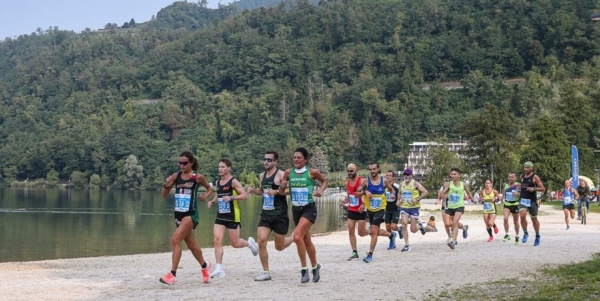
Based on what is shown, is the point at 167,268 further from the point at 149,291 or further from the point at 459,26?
the point at 459,26

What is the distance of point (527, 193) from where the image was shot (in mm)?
20109

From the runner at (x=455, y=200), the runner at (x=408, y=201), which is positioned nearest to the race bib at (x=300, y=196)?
the runner at (x=408, y=201)

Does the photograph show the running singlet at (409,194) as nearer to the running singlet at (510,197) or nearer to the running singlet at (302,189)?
the running singlet at (510,197)

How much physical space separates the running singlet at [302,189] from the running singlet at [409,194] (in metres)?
6.30

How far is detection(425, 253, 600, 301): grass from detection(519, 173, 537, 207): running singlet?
551cm

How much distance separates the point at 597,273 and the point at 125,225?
38.0 m

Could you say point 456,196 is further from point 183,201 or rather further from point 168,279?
point 168,279

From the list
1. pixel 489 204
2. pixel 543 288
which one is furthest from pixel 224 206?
pixel 489 204

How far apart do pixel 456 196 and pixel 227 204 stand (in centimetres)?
743

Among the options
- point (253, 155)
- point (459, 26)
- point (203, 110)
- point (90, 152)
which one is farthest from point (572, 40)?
point (90, 152)

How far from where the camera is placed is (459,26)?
607 feet

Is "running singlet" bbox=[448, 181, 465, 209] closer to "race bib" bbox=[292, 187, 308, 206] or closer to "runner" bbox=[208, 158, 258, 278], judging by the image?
"runner" bbox=[208, 158, 258, 278]

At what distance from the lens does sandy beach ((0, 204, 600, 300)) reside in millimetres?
12688

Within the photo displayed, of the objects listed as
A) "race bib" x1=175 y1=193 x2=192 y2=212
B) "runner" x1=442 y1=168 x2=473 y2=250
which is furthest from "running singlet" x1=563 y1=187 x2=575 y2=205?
"race bib" x1=175 y1=193 x2=192 y2=212
